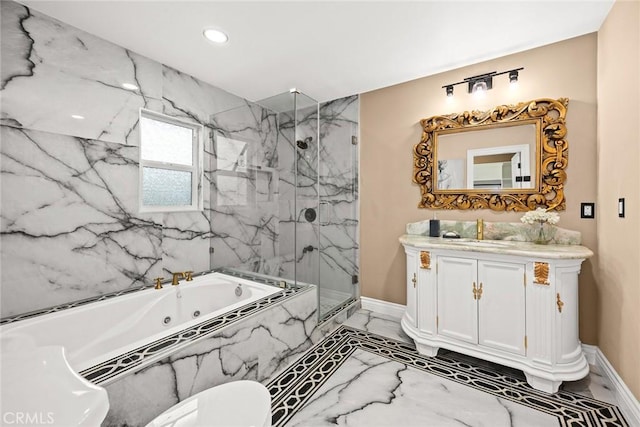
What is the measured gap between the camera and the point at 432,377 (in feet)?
6.35

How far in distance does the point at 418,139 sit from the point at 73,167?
9.54 feet

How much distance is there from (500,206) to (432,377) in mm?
1515

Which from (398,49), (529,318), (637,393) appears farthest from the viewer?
(398,49)

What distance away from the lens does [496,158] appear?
7.84 feet

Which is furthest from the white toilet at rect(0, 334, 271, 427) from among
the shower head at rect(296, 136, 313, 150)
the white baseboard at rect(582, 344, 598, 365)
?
the white baseboard at rect(582, 344, 598, 365)

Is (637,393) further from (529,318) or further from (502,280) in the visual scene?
(502,280)

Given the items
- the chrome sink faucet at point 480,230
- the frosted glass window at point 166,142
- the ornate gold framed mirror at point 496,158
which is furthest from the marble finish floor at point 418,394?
the frosted glass window at point 166,142

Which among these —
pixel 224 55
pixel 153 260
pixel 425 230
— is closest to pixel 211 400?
pixel 153 260

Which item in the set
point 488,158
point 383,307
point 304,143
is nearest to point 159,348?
point 304,143

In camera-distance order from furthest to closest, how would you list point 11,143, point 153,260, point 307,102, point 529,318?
1. point 307,102
2. point 153,260
3. point 529,318
4. point 11,143

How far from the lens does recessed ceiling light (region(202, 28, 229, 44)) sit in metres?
1.99

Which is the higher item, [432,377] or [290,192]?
[290,192]

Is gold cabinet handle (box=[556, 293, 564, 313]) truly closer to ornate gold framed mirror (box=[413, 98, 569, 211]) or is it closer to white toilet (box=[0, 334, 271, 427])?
ornate gold framed mirror (box=[413, 98, 569, 211])

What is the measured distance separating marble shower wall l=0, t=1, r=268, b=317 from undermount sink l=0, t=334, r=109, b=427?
1.28 meters
